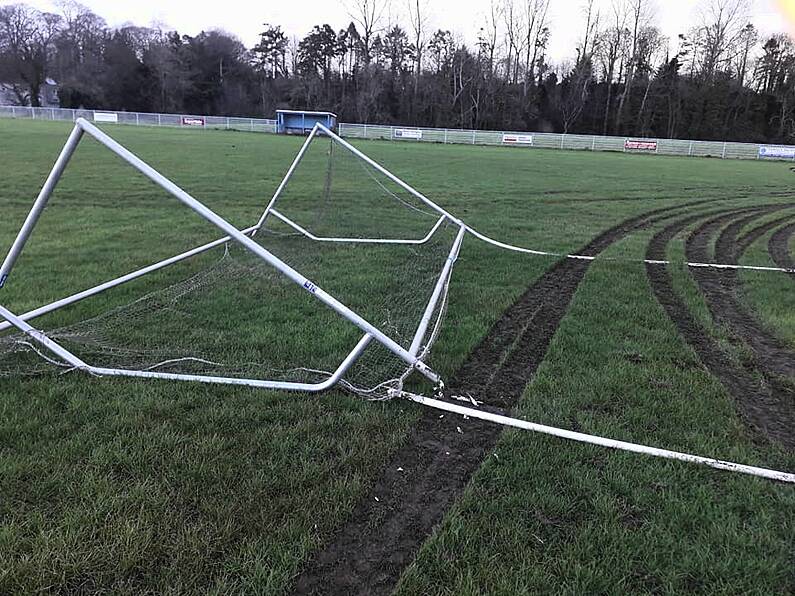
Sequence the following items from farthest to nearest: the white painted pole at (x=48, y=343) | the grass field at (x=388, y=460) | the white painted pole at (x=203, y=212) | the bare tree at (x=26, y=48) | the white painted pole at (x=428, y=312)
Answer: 1. the bare tree at (x=26, y=48)
2. the white painted pole at (x=428, y=312)
3. the white painted pole at (x=48, y=343)
4. the white painted pole at (x=203, y=212)
5. the grass field at (x=388, y=460)

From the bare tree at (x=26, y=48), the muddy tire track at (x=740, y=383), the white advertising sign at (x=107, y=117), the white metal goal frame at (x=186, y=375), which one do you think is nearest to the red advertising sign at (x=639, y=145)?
the muddy tire track at (x=740, y=383)

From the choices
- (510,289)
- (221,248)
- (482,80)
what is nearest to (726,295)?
(510,289)

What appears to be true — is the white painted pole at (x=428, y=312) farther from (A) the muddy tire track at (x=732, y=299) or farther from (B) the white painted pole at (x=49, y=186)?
(A) the muddy tire track at (x=732, y=299)

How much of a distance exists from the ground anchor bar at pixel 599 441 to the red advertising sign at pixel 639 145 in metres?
46.5

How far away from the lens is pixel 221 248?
25.1ft

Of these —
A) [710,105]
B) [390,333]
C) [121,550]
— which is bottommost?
[121,550]

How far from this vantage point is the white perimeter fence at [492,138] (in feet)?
139

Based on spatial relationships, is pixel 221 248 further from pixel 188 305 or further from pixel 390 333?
pixel 390 333

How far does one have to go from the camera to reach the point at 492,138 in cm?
4791

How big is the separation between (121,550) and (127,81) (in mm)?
80206

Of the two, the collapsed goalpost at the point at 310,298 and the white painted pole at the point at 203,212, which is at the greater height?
the white painted pole at the point at 203,212

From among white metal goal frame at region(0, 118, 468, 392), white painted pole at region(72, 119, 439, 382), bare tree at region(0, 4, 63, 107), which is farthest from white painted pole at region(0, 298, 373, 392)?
bare tree at region(0, 4, 63, 107)

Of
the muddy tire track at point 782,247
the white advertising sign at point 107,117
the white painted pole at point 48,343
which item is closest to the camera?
the white painted pole at point 48,343

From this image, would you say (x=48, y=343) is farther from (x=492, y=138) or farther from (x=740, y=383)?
(x=492, y=138)
